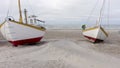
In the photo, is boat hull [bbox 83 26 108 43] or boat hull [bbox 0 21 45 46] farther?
boat hull [bbox 83 26 108 43]

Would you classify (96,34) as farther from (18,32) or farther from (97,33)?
(18,32)

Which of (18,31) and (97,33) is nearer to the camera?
(18,31)

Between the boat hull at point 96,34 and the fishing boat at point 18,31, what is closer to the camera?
the fishing boat at point 18,31

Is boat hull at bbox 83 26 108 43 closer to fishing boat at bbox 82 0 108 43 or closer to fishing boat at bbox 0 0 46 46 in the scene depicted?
fishing boat at bbox 82 0 108 43

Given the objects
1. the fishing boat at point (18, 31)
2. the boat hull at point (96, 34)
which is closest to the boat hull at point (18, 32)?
the fishing boat at point (18, 31)

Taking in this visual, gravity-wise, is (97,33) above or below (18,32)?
below

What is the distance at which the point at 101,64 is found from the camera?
9.71 metres

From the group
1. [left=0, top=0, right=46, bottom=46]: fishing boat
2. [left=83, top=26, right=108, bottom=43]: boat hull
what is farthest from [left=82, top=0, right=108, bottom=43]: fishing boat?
[left=0, top=0, right=46, bottom=46]: fishing boat

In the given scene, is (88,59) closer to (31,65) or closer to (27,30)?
(31,65)

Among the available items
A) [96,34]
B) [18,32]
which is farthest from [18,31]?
[96,34]

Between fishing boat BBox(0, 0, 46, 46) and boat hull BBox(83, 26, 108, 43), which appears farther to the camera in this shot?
boat hull BBox(83, 26, 108, 43)

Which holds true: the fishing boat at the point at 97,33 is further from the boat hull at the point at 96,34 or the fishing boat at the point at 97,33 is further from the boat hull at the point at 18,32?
the boat hull at the point at 18,32

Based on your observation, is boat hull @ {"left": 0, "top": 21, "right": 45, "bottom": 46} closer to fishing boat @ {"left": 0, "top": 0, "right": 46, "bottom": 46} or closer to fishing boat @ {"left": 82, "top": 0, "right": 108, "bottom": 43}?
fishing boat @ {"left": 0, "top": 0, "right": 46, "bottom": 46}

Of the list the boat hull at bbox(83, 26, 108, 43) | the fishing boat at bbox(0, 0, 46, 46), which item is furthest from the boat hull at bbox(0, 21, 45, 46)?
the boat hull at bbox(83, 26, 108, 43)
